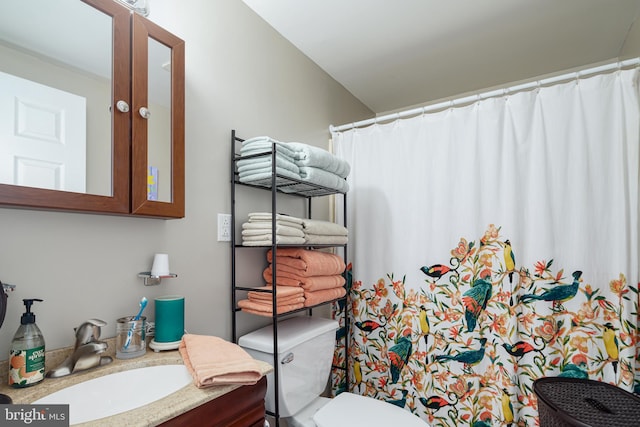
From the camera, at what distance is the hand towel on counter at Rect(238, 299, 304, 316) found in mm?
1452

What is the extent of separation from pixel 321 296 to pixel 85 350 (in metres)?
0.99

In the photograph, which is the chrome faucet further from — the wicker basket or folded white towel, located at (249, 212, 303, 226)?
the wicker basket

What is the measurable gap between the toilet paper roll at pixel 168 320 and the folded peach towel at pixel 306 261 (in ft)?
1.98

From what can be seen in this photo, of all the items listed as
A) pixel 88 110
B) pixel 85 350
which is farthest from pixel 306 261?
pixel 88 110

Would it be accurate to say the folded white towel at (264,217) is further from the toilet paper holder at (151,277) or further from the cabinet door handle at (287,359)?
the cabinet door handle at (287,359)

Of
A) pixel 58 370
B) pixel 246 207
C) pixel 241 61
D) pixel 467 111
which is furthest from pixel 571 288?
pixel 58 370

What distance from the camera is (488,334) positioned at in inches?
68.2

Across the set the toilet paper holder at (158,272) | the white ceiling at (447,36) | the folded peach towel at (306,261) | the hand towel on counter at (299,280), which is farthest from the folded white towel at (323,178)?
the white ceiling at (447,36)

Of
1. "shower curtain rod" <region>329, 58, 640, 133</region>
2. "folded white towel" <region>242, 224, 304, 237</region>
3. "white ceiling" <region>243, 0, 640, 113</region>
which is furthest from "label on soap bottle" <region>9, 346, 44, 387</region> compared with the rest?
"shower curtain rod" <region>329, 58, 640, 133</region>

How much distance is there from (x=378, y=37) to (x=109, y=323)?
1.86m

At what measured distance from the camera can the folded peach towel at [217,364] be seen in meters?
0.88

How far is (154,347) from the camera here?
114 cm

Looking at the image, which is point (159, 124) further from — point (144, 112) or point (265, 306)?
point (265, 306)

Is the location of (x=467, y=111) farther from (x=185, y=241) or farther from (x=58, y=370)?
(x=58, y=370)
